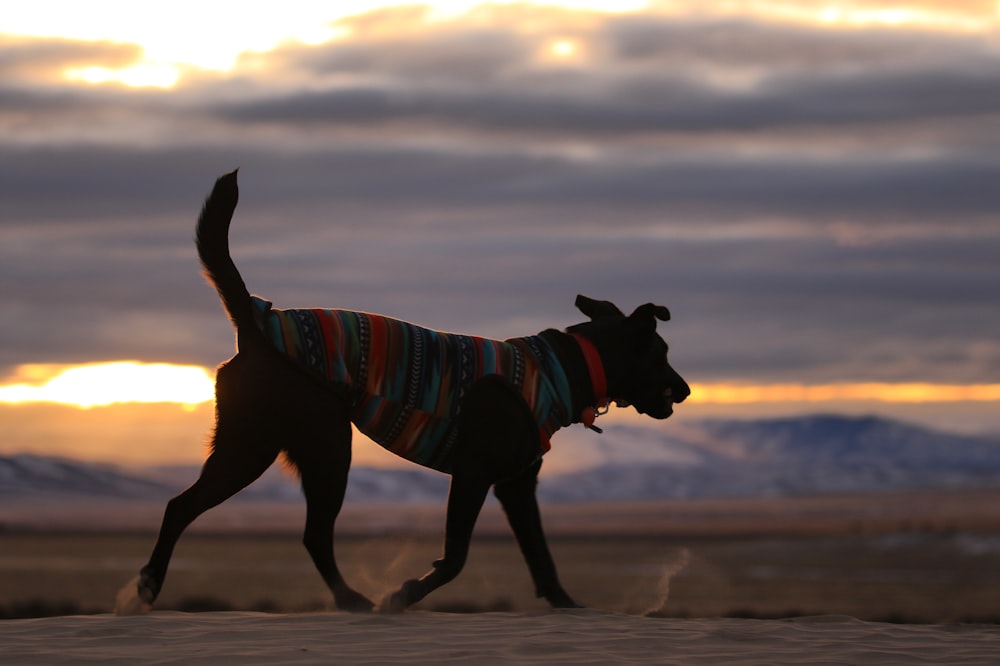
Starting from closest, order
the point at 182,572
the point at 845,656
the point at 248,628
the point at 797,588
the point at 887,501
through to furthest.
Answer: the point at 845,656 < the point at 248,628 < the point at 797,588 < the point at 182,572 < the point at 887,501

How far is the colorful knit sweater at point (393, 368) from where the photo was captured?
381 inches

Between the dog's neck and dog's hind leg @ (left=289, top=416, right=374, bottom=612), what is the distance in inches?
60.0

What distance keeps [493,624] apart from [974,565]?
1565 inches

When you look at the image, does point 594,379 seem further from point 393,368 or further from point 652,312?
point 393,368

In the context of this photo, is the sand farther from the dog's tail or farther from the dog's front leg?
the dog's tail

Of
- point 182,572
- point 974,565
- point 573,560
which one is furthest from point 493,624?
point 573,560

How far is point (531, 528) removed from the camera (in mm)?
10508

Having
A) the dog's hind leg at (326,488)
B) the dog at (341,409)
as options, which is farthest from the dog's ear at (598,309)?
the dog's hind leg at (326,488)

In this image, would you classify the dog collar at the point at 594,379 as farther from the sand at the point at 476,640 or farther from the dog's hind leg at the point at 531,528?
the sand at the point at 476,640

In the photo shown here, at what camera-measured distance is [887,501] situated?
507 feet

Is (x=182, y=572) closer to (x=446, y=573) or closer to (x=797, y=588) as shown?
(x=797, y=588)

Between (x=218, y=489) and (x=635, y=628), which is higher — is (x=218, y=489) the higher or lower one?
the higher one

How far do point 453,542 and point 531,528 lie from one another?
810 mm

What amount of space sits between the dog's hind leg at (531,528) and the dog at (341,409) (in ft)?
0.90
